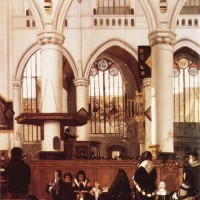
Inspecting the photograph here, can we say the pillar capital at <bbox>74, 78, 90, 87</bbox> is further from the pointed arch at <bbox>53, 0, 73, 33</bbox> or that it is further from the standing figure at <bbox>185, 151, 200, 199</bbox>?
the standing figure at <bbox>185, 151, 200, 199</bbox>

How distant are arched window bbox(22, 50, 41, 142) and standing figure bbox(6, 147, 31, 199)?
18.6 metres

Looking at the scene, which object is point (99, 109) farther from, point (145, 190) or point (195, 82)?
point (145, 190)

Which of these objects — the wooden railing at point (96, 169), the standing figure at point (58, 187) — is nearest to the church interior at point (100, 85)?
the wooden railing at point (96, 169)

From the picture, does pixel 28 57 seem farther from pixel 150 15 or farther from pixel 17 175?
pixel 17 175

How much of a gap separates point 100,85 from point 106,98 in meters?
0.75

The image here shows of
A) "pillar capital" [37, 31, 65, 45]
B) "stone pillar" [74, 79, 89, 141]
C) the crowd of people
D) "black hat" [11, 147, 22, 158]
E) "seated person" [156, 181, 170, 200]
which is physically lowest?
"seated person" [156, 181, 170, 200]

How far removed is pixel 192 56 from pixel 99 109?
547 centimetres

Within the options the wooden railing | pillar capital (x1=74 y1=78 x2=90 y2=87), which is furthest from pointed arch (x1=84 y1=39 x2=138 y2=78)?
the wooden railing

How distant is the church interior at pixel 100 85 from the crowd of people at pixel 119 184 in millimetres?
2772

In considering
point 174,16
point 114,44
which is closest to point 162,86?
point 174,16

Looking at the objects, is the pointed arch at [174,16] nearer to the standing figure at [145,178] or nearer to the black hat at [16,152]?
the standing figure at [145,178]

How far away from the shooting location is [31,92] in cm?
2959

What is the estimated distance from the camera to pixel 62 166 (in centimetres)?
1695

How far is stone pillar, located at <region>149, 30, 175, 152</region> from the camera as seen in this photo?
18469mm
